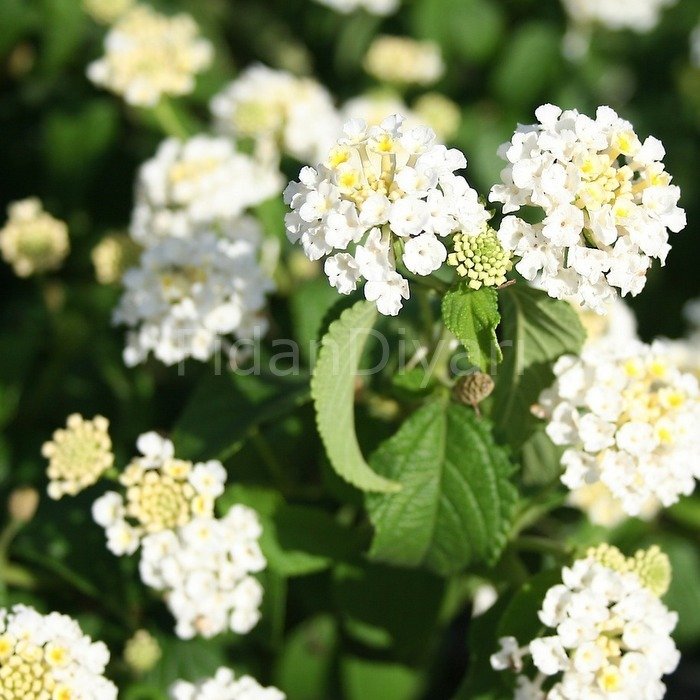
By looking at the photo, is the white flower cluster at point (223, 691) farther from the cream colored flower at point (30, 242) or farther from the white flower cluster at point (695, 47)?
the white flower cluster at point (695, 47)

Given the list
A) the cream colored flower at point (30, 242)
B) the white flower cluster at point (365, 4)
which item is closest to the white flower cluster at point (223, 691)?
the cream colored flower at point (30, 242)

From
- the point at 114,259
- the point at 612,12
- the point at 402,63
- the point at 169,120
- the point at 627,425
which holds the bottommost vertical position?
the point at 627,425

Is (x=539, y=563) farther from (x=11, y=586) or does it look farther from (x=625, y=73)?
(x=625, y=73)

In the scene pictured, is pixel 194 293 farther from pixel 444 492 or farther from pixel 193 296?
pixel 444 492

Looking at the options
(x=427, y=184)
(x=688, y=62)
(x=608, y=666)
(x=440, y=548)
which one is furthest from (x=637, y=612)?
(x=688, y=62)

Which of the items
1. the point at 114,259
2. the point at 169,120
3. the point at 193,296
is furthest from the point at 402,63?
the point at 193,296
